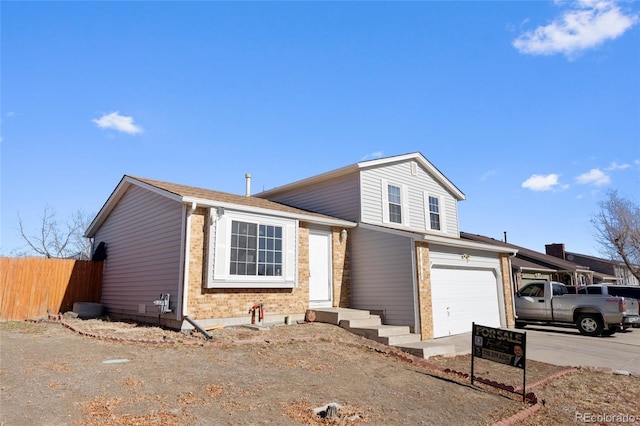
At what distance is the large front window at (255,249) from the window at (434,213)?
28.3 feet

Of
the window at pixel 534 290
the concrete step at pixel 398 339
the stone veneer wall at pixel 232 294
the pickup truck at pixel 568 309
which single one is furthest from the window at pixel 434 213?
the concrete step at pixel 398 339

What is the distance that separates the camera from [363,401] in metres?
5.80

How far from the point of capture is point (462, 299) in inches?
562

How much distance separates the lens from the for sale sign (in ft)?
21.9

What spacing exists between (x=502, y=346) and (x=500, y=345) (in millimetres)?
46

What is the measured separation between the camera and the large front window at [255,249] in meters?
10.9

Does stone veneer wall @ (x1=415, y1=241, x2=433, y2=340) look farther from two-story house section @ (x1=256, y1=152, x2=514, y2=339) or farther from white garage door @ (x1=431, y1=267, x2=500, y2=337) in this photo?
white garage door @ (x1=431, y1=267, x2=500, y2=337)

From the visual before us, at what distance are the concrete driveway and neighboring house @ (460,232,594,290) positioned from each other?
9692mm

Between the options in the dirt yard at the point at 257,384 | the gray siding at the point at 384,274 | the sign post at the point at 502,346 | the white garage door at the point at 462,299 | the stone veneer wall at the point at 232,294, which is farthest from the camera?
the white garage door at the point at 462,299

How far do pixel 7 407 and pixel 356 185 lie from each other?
11973mm

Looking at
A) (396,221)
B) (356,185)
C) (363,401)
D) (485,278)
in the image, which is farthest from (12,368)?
(485,278)

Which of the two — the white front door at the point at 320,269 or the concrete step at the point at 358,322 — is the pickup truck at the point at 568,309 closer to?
the concrete step at the point at 358,322

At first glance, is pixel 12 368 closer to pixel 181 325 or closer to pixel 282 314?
pixel 181 325

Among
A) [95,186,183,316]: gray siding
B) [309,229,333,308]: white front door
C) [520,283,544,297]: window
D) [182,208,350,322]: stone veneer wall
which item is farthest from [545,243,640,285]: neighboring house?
[95,186,183,316]: gray siding
